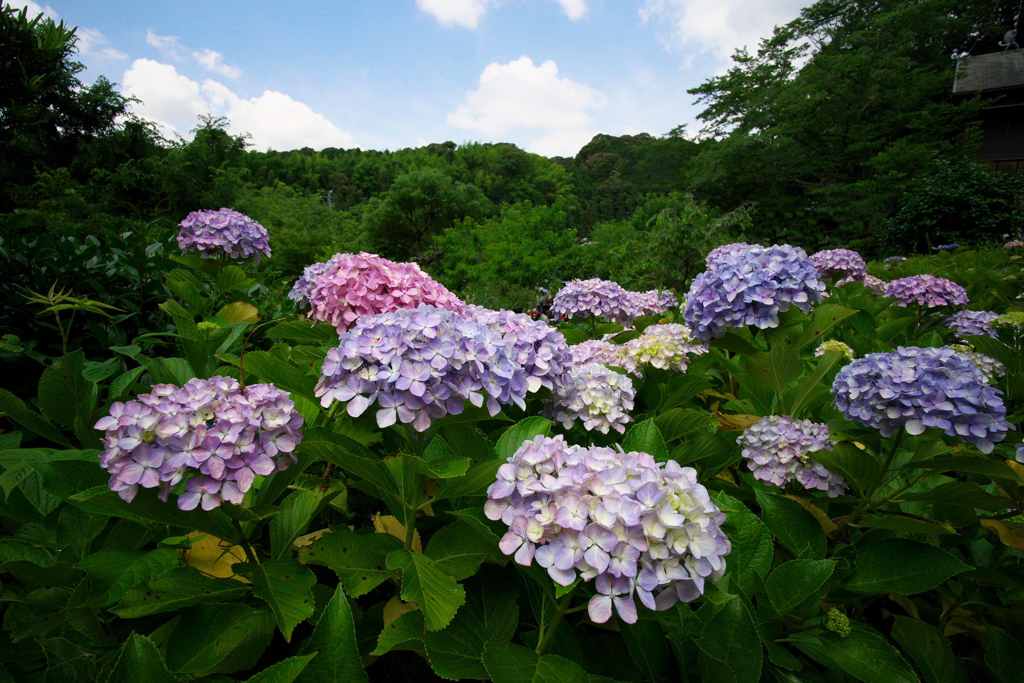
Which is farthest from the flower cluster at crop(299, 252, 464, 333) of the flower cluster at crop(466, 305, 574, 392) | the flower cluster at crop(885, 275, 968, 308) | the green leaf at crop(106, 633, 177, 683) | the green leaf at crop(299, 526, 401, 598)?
the flower cluster at crop(885, 275, 968, 308)

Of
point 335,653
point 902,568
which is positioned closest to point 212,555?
point 335,653

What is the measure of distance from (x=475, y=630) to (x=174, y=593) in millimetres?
491

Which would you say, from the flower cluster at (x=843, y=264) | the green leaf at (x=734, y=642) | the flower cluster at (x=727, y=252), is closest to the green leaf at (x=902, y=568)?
the green leaf at (x=734, y=642)

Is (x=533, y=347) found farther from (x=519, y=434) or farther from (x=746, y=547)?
(x=746, y=547)

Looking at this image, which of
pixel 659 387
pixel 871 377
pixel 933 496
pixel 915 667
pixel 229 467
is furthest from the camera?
pixel 659 387

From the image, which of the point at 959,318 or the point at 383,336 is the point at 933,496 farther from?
the point at 959,318

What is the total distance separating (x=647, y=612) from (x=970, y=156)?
21638 millimetres

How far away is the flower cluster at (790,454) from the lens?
148 cm

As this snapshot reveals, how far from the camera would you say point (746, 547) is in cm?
112

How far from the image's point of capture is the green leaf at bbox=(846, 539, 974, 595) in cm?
106

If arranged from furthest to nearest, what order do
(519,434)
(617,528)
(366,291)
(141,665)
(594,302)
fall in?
(594,302), (366,291), (519,434), (617,528), (141,665)

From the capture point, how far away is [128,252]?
298 cm

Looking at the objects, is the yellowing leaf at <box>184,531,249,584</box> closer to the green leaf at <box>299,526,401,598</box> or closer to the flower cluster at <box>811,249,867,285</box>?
the green leaf at <box>299,526,401,598</box>

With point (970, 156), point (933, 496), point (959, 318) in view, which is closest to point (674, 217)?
point (959, 318)
